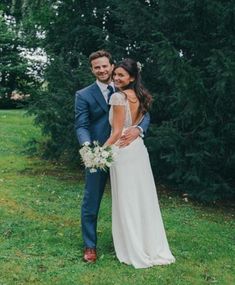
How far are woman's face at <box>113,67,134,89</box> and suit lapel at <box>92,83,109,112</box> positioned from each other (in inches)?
7.5

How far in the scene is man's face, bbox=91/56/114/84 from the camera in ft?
17.1

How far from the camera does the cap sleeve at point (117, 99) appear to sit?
5125 millimetres

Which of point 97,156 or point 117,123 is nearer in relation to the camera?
point 97,156

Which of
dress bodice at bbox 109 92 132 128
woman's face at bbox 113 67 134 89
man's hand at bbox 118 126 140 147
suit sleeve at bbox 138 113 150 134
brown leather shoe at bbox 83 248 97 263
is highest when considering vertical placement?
woman's face at bbox 113 67 134 89

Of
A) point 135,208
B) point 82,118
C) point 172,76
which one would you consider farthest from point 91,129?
point 172,76

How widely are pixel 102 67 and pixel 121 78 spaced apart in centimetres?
21

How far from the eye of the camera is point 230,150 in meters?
8.22

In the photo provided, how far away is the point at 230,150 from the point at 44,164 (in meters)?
5.04

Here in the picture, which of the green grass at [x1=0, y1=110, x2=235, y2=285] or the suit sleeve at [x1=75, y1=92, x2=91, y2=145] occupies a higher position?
the suit sleeve at [x1=75, y1=92, x2=91, y2=145]

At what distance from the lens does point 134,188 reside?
17.5 ft

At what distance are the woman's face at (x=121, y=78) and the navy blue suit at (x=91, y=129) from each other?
0.21 m

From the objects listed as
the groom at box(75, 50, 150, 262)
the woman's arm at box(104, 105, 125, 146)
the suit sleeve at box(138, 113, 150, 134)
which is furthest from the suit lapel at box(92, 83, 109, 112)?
the suit sleeve at box(138, 113, 150, 134)

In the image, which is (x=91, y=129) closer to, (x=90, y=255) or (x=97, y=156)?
(x=97, y=156)

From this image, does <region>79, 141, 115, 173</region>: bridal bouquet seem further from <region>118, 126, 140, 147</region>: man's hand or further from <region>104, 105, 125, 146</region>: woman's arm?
<region>118, 126, 140, 147</region>: man's hand
